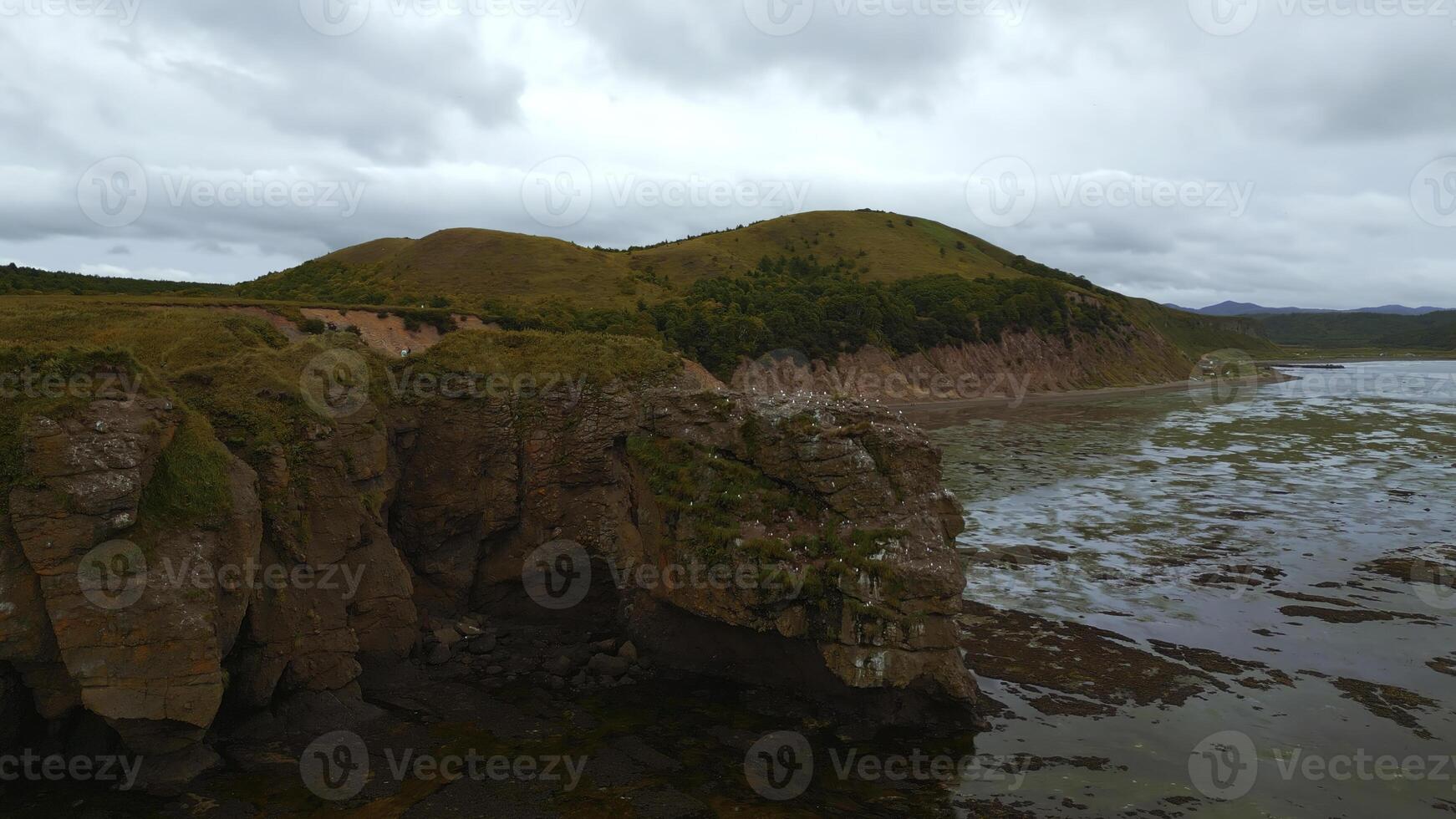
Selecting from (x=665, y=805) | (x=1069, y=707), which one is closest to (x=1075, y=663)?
(x=1069, y=707)

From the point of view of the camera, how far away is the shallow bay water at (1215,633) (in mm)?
16188

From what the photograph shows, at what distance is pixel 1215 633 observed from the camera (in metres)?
24.0

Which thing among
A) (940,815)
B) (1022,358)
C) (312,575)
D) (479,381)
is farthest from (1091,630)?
(1022,358)

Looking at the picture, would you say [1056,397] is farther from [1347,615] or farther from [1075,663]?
[1075,663]

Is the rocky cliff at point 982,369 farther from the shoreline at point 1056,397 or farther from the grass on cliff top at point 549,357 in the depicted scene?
the grass on cliff top at point 549,357

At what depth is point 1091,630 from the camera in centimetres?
2425

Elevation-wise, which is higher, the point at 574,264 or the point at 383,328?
the point at 574,264

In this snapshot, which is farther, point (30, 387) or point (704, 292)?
point (704, 292)

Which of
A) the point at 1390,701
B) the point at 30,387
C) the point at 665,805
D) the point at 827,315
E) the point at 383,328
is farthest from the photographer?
the point at 827,315

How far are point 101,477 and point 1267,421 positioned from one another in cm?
9348

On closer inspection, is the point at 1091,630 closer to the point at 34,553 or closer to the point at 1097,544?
the point at 1097,544

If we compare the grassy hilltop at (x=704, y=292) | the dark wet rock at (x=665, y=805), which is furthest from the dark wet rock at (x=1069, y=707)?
the grassy hilltop at (x=704, y=292)

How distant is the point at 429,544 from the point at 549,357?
22.4 feet

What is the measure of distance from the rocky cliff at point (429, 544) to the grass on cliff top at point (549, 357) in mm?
379
